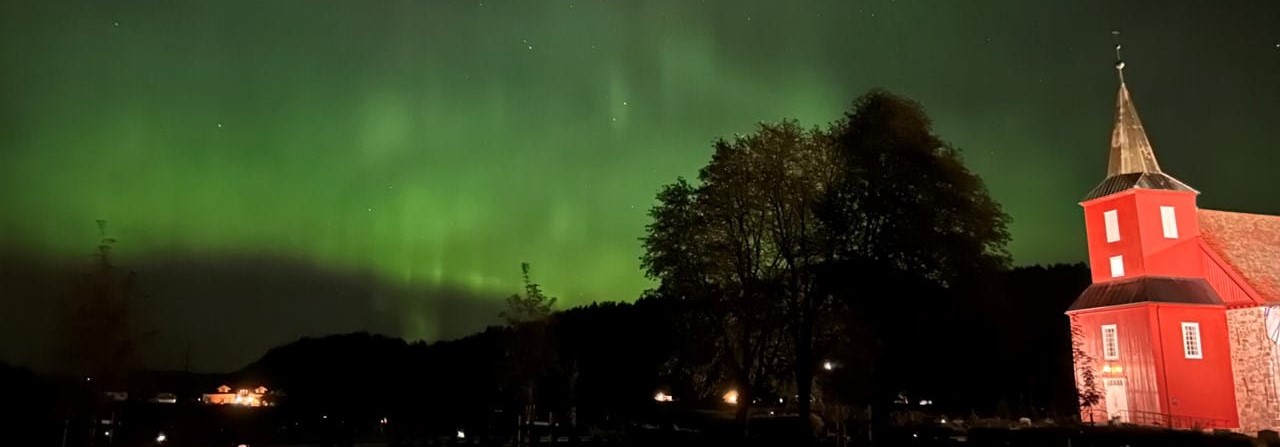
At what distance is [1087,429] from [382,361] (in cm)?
8527

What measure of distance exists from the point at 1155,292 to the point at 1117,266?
470 centimetres

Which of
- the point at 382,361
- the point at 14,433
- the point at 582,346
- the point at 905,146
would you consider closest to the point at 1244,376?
the point at 905,146

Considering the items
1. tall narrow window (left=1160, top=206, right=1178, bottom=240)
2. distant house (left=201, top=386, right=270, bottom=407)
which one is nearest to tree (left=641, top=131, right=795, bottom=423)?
tall narrow window (left=1160, top=206, right=1178, bottom=240)

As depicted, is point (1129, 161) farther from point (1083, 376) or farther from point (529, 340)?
point (529, 340)

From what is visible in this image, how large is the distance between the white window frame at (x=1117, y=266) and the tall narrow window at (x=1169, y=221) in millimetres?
2789

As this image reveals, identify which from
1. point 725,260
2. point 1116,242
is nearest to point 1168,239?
point 1116,242

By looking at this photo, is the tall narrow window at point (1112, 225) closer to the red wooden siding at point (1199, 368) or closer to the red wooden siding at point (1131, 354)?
the red wooden siding at point (1131, 354)

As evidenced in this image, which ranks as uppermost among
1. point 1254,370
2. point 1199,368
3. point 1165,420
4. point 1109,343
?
point 1109,343

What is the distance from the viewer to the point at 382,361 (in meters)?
108

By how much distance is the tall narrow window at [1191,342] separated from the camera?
164ft

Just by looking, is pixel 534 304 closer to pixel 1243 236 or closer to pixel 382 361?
pixel 1243 236

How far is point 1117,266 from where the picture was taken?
5553 centimetres

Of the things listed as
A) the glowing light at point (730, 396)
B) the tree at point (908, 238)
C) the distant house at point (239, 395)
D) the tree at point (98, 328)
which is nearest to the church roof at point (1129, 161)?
the tree at point (908, 238)

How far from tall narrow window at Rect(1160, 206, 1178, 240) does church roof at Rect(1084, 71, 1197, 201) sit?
4.57 ft
